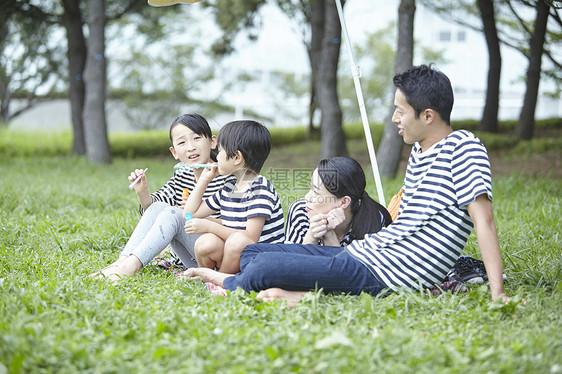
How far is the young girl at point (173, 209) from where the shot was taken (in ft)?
8.32

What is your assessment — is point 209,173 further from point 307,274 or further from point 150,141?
point 150,141

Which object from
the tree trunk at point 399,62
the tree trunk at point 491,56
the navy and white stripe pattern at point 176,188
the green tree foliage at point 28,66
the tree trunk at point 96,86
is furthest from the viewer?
the green tree foliage at point 28,66

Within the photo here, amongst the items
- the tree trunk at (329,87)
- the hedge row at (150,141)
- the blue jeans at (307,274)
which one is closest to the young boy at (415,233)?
the blue jeans at (307,274)

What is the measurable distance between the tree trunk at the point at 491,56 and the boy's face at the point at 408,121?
7.43m

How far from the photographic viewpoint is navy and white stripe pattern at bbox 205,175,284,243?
247cm

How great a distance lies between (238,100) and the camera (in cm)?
1631

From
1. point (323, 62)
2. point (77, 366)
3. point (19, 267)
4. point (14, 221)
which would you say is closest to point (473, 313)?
point (77, 366)

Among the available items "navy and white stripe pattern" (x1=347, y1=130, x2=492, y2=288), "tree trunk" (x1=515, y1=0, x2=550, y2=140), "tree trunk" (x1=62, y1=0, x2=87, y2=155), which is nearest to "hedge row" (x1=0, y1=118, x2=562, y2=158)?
"tree trunk" (x1=515, y1=0, x2=550, y2=140)

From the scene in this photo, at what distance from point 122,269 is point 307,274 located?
88cm

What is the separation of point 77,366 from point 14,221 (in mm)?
2415

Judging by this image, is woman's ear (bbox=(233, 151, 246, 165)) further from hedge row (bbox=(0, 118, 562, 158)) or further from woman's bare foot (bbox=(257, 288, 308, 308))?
hedge row (bbox=(0, 118, 562, 158))

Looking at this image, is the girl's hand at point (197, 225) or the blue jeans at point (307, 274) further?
the girl's hand at point (197, 225)

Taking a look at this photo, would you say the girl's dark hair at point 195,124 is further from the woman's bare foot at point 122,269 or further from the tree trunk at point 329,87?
the tree trunk at point 329,87

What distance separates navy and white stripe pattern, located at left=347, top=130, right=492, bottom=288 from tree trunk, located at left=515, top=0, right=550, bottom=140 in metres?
5.85
